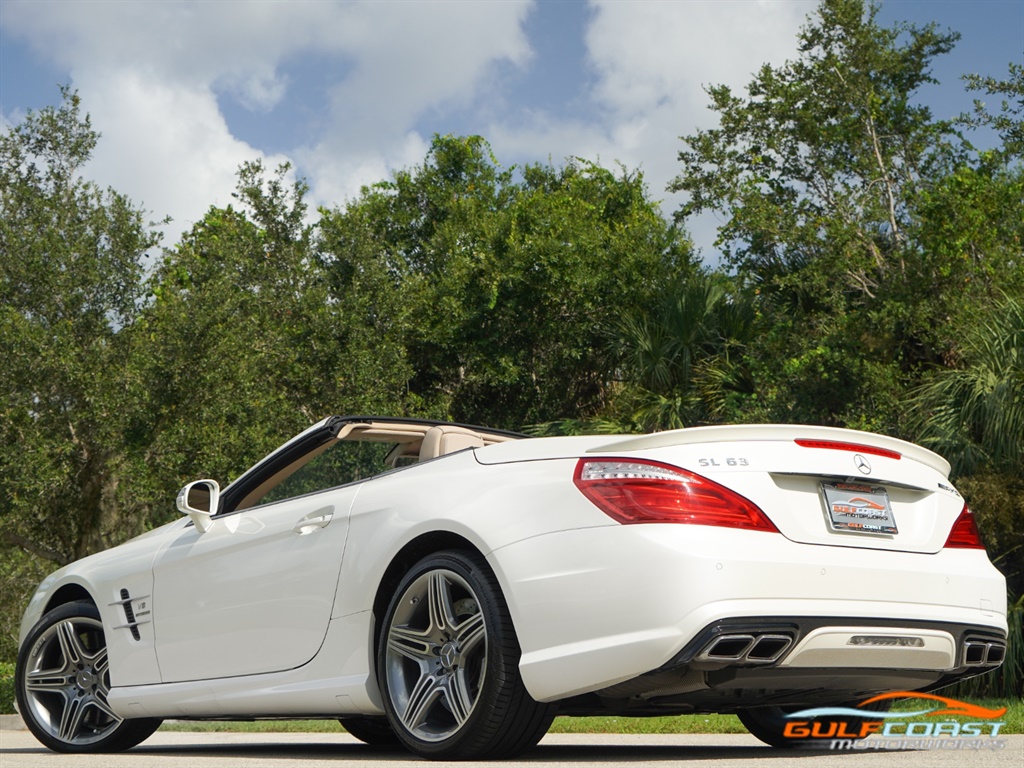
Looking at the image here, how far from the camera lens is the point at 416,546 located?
5062 mm

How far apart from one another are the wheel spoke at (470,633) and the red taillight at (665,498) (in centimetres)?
67

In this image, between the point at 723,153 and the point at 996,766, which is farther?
the point at 723,153

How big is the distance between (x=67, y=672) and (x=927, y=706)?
24.3ft

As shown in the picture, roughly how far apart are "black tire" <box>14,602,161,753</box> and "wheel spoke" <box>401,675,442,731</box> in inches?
88.0

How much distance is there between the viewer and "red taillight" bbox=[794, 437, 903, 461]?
4727 mm

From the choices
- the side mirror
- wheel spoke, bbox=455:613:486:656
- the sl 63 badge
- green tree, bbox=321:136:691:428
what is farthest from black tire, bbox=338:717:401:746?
green tree, bbox=321:136:691:428

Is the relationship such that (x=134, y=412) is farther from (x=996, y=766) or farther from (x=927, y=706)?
(x=996, y=766)

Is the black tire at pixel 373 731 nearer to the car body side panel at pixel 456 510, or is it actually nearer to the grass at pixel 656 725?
the car body side panel at pixel 456 510

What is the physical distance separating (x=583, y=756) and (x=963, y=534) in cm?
177

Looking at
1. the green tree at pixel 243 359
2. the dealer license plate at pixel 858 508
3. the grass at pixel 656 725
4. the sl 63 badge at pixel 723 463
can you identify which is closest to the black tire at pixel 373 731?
the grass at pixel 656 725

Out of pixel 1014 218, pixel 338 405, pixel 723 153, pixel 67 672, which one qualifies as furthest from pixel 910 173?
pixel 67 672

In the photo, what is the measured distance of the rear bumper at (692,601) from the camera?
4.21m

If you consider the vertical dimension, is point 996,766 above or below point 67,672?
below

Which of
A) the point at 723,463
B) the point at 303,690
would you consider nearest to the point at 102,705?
the point at 303,690
